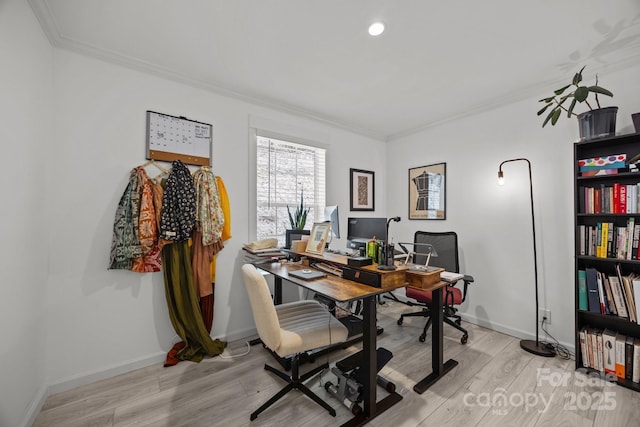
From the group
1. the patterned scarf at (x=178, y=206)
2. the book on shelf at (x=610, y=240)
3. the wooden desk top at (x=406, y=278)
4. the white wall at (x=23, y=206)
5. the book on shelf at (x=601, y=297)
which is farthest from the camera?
the patterned scarf at (x=178, y=206)

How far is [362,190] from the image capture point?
12.7 feet

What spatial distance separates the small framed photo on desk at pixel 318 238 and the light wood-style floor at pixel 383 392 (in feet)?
3.17

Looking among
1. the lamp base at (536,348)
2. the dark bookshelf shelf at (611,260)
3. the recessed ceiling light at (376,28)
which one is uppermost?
the recessed ceiling light at (376,28)

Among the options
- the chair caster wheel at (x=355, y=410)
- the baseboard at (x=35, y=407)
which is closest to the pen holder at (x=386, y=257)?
the chair caster wheel at (x=355, y=410)

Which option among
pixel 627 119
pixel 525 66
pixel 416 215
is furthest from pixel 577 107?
pixel 416 215

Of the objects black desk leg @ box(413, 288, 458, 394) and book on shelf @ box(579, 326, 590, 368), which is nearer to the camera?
black desk leg @ box(413, 288, 458, 394)

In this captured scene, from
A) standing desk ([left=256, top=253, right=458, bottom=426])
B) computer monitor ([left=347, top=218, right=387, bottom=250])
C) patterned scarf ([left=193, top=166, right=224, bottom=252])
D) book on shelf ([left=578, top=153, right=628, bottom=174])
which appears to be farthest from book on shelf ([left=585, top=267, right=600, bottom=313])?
patterned scarf ([left=193, top=166, right=224, bottom=252])

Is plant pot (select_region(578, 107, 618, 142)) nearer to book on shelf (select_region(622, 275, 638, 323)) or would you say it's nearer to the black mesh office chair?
book on shelf (select_region(622, 275, 638, 323))

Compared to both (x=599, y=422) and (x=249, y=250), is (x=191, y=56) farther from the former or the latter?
(x=599, y=422)

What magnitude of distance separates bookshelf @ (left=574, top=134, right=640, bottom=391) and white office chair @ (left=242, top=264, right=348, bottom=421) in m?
2.08

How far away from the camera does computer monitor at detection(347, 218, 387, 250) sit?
8.71 ft

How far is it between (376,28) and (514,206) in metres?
2.30

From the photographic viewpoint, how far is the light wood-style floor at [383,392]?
162 cm

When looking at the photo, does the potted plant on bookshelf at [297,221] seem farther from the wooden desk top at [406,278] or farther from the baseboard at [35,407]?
the baseboard at [35,407]
